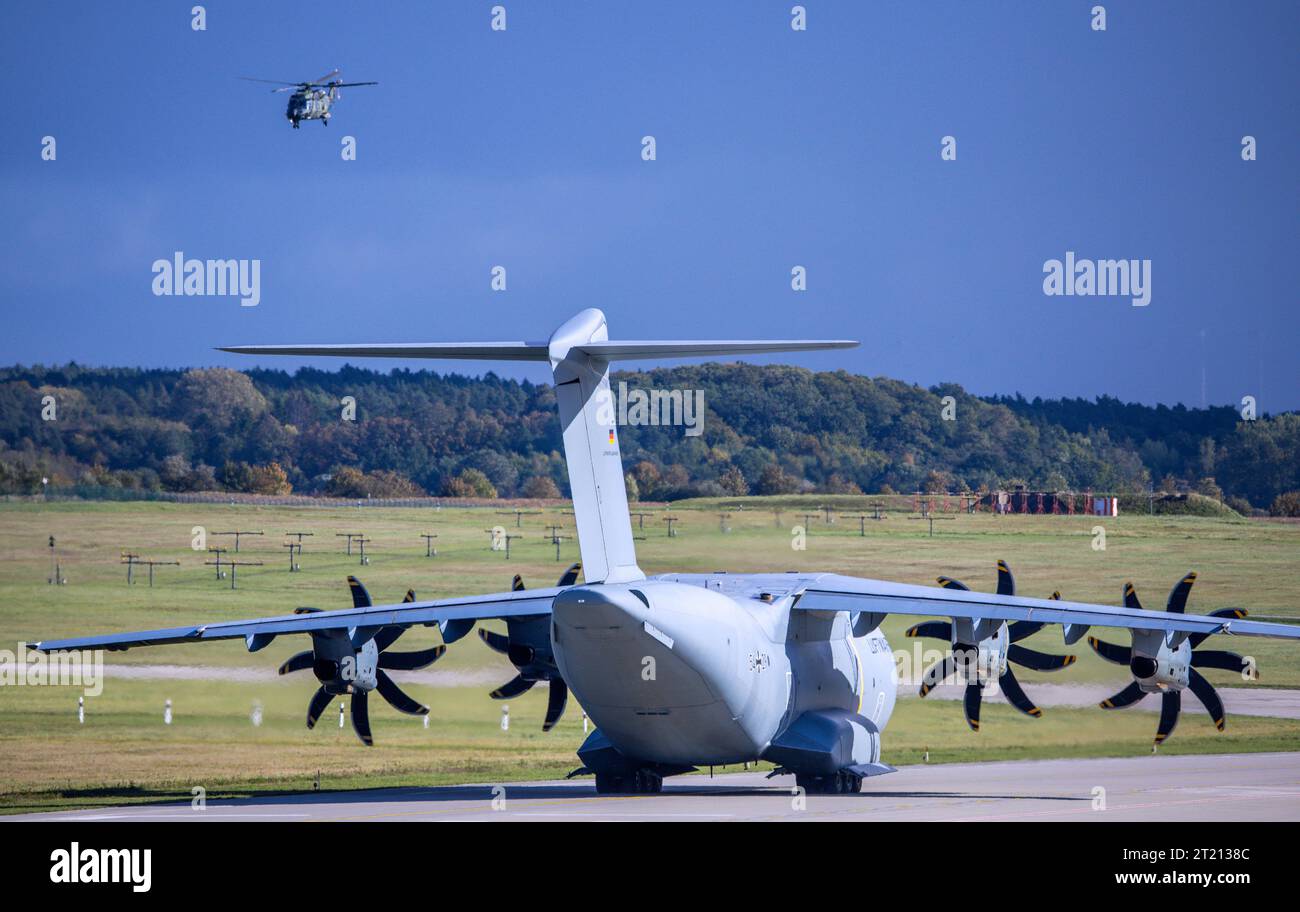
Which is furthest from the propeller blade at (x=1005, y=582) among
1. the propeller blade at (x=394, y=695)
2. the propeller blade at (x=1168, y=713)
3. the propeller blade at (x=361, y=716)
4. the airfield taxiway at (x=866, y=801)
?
the propeller blade at (x=361, y=716)

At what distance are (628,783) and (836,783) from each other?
3008 mm

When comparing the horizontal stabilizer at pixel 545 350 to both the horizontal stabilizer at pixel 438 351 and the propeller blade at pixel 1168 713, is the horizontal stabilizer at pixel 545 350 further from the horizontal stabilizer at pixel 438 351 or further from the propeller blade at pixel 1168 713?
the propeller blade at pixel 1168 713

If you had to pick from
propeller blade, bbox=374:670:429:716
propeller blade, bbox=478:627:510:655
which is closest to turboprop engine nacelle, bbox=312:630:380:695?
propeller blade, bbox=374:670:429:716

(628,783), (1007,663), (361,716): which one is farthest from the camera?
(361,716)

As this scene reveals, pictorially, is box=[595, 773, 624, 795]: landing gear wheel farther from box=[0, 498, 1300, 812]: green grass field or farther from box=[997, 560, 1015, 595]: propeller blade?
box=[997, 560, 1015, 595]: propeller blade

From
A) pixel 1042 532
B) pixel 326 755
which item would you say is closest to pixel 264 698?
pixel 326 755

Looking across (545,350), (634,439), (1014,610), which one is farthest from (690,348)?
(634,439)

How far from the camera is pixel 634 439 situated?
50656 millimetres

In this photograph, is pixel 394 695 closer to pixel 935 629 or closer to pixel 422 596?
pixel 935 629

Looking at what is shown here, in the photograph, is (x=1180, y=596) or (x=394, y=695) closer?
(x=394, y=695)

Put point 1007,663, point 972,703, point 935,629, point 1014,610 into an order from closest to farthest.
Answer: point 1014,610 < point 1007,663 < point 972,703 < point 935,629

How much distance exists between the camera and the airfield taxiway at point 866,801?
63.4 ft

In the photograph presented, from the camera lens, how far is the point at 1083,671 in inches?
1400
